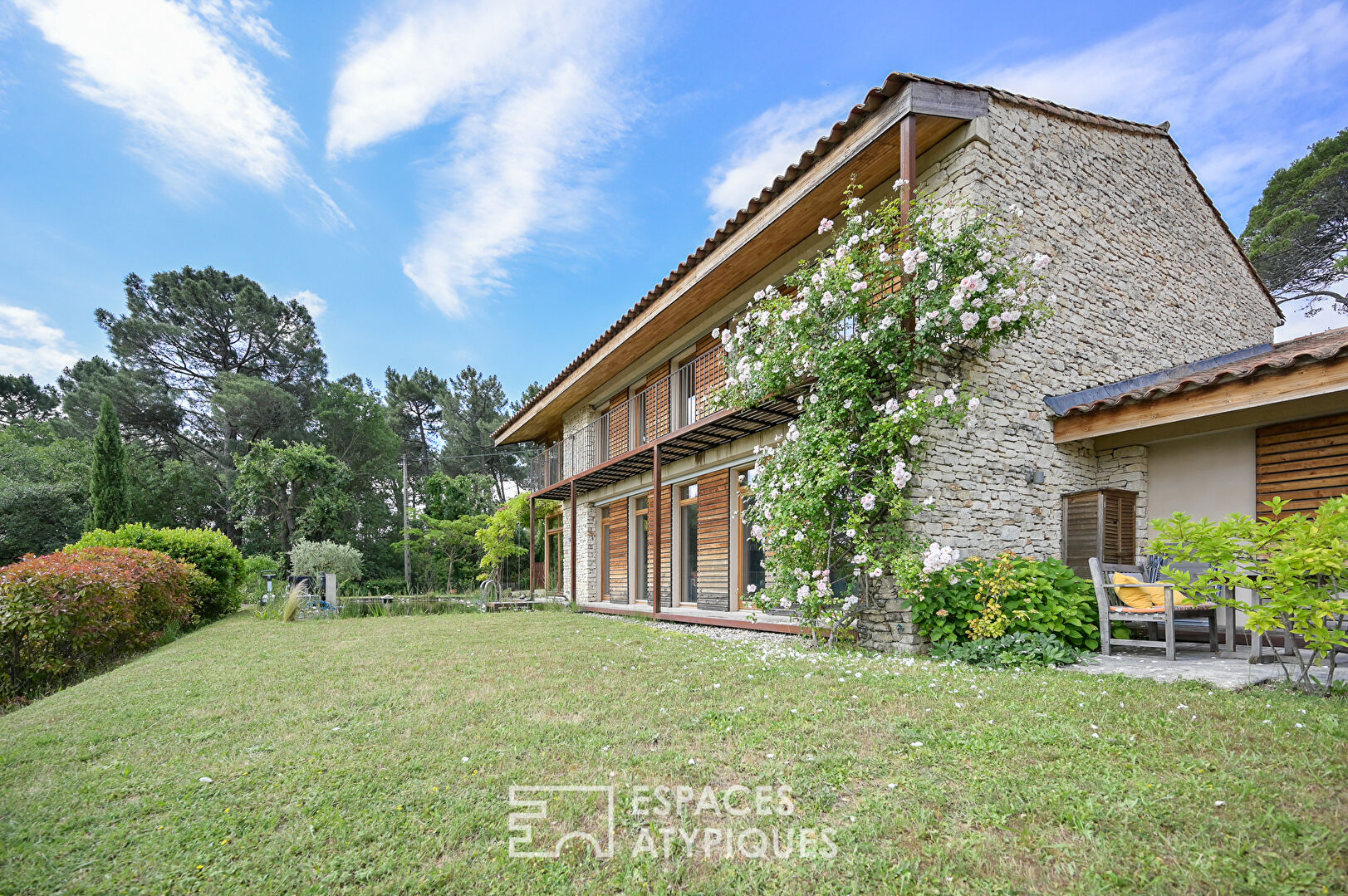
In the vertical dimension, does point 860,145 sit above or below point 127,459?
above

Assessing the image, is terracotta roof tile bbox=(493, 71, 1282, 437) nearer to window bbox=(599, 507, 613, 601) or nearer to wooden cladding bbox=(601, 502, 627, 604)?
wooden cladding bbox=(601, 502, 627, 604)

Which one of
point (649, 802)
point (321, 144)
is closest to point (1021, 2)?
point (649, 802)

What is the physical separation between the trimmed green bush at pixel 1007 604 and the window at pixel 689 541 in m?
5.61

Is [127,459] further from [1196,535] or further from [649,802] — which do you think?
[1196,535]

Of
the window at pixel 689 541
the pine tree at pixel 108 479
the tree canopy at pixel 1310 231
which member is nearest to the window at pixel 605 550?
the window at pixel 689 541

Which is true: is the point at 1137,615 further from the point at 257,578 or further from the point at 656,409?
the point at 257,578

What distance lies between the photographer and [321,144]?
16047 millimetres

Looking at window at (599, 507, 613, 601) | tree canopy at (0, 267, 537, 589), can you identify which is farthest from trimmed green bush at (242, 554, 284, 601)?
window at (599, 507, 613, 601)

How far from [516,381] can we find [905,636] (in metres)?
30.5

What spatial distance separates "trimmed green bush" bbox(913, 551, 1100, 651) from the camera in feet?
17.2

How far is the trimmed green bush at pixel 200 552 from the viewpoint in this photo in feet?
37.6

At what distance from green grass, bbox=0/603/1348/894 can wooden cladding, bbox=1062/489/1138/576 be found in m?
3.05

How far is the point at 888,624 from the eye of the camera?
19.1 feet

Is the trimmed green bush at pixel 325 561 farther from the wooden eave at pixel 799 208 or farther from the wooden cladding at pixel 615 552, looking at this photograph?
the wooden eave at pixel 799 208
